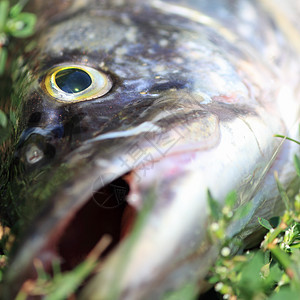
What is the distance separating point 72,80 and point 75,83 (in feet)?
0.10

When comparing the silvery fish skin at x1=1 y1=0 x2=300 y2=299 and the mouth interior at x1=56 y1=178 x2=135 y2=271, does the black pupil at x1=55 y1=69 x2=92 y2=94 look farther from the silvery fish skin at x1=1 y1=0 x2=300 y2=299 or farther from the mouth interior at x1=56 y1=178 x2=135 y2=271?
the mouth interior at x1=56 y1=178 x2=135 y2=271

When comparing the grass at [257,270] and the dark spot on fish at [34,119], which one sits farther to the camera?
the dark spot on fish at [34,119]

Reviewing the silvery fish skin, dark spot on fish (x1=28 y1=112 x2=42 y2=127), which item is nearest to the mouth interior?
the silvery fish skin

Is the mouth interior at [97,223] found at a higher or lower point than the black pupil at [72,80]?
lower

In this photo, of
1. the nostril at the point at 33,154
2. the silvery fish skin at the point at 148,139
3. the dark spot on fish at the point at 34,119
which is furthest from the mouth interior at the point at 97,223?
the dark spot on fish at the point at 34,119

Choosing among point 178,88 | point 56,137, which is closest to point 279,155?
point 178,88

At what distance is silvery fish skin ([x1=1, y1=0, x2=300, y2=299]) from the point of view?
118 centimetres

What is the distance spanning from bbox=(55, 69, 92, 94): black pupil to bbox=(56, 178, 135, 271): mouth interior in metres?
0.46

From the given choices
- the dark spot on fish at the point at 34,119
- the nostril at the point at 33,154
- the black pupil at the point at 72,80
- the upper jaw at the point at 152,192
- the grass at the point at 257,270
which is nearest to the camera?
the upper jaw at the point at 152,192

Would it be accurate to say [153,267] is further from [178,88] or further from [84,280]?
[178,88]

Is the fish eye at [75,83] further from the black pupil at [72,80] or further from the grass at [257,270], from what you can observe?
the grass at [257,270]

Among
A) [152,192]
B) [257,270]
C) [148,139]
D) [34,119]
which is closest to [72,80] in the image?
[34,119]

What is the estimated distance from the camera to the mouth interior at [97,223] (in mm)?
1307

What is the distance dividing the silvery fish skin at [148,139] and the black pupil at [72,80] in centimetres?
8
